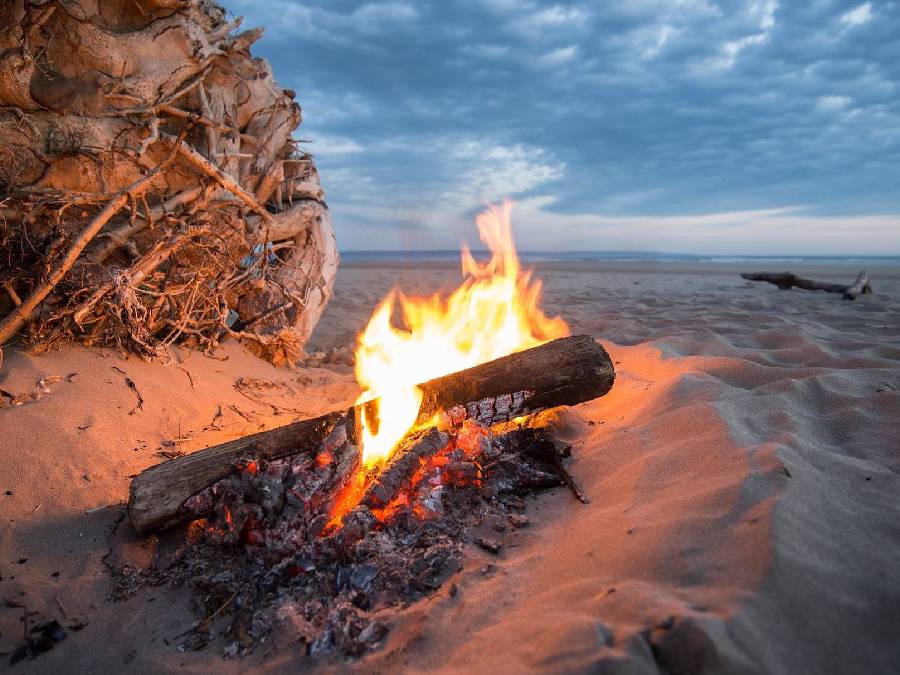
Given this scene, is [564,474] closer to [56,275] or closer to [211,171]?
[56,275]

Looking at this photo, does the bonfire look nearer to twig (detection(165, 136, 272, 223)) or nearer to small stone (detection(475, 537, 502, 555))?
small stone (detection(475, 537, 502, 555))

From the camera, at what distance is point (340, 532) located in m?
2.31

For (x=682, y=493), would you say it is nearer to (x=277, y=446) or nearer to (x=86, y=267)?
(x=277, y=446)

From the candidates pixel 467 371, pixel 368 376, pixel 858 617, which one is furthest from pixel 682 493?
pixel 368 376

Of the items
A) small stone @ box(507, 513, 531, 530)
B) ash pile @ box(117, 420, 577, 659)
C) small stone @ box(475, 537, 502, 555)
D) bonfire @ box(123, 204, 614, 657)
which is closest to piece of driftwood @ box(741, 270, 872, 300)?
bonfire @ box(123, 204, 614, 657)

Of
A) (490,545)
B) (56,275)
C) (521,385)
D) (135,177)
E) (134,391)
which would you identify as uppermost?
(135,177)

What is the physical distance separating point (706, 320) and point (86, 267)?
7229 mm

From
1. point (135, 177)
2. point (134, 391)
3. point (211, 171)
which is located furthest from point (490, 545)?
point (135, 177)

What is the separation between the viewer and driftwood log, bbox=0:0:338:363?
11.8 ft

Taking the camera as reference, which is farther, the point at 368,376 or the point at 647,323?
the point at 647,323

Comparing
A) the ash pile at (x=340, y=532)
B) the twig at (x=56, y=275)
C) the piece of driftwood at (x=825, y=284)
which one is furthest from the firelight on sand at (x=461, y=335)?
the piece of driftwood at (x=825, y=284)

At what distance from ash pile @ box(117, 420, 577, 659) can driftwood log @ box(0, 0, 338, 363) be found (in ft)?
7.55

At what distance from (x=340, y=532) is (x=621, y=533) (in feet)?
4.11

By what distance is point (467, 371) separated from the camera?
3.16 m
